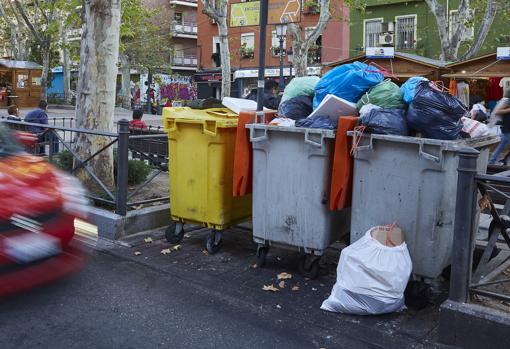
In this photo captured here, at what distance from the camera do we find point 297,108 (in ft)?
17.8

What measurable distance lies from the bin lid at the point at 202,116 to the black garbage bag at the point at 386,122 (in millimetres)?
1510

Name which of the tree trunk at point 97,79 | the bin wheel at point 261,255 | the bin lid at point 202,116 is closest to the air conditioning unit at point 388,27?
the tree trunk at point 97,79

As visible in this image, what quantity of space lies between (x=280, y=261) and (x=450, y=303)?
7.02ft

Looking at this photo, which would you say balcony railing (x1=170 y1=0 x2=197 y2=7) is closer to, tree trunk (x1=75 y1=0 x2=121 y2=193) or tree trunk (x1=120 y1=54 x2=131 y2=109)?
tree trunk (x1=120 y1=54 x2=131 y2=109)

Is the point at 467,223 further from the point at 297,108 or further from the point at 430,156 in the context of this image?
the point at 297,108

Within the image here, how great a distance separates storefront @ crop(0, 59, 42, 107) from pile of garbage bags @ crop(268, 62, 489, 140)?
29.8 meters

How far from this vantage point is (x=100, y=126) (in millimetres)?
7434

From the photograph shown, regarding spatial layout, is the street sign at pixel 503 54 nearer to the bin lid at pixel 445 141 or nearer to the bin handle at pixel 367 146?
the bin lid at pixel 445 141

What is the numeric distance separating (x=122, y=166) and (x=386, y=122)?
10.2 feet

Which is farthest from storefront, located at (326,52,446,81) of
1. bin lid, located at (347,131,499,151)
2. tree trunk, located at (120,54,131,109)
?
tree trunk, located at (120,54,131,109)

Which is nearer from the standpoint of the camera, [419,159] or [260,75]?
[419,159]

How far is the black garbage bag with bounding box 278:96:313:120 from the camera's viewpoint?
5.40 m

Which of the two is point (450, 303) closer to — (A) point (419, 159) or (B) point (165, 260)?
(A) point (419, 159)

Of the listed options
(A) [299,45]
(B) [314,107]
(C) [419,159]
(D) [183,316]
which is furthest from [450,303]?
(A) [299,45]
